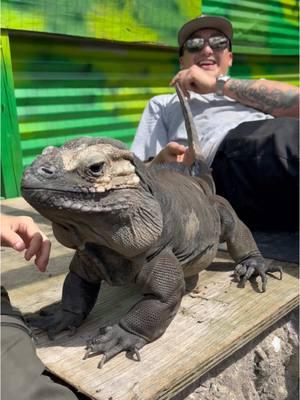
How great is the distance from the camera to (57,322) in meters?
1.87

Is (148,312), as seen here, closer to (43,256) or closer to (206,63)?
(43,256)

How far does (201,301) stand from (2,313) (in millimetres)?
881

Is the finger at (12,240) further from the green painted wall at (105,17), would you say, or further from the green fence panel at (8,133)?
the green painted wall at (105,17)

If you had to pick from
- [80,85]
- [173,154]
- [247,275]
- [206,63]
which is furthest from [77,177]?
[80,85]

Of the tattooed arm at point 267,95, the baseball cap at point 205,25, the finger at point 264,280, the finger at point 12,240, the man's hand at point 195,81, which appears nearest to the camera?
the finger at point 12,240

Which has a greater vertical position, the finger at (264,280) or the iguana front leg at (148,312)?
the iguana front leg at (148,312)

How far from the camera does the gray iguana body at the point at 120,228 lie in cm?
148

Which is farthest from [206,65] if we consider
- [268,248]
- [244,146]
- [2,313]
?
[2,313]

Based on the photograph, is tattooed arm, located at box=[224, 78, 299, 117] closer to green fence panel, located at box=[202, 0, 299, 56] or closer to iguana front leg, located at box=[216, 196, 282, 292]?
iguana front leg, located at box=[216, 196, 282, 292]

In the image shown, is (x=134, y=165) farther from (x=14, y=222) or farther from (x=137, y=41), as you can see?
(x=137, y=41)

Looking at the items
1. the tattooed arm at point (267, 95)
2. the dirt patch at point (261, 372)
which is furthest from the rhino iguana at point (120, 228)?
the tattooed arm at point (267, 95)

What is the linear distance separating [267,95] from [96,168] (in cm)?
221

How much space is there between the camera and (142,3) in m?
5.15

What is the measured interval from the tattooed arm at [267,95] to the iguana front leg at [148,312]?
6.41 ft
